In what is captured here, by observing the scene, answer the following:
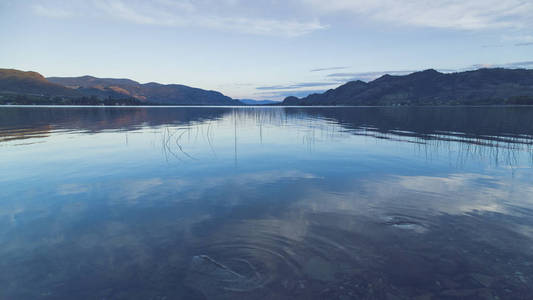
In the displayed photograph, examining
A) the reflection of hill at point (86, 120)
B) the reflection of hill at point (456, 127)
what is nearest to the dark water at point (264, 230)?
the reflection of hill at point (456, 127)

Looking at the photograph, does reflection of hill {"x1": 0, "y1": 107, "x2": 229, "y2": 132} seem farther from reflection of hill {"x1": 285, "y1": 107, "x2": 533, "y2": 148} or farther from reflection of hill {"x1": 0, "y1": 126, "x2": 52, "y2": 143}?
reflection of hill {"x1": 285, "y1": 107, "x2": 533, "y2": 148}

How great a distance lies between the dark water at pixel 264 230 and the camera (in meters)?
6.38

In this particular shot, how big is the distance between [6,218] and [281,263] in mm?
10969

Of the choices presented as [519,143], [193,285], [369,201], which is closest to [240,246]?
[193,285]

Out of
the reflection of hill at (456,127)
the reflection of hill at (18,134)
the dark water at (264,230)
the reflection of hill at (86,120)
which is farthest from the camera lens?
the reflection of hill at (86,120)

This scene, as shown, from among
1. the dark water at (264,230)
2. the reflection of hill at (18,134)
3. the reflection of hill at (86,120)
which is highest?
the reflection of hill at (86,120)

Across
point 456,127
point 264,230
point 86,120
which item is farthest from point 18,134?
point 456,127

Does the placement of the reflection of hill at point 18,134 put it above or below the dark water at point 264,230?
above

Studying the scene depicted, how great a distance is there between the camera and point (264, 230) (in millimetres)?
9180

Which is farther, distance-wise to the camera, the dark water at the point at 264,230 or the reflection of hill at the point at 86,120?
the reflection of hill at the point at 86,120

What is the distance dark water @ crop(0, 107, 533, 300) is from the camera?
6.38 metres

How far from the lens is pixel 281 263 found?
720cm

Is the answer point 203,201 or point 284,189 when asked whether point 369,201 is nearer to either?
point 284,189

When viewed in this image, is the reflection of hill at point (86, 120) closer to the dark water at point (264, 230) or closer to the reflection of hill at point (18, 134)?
the reflection of hill at point (18, 134)
